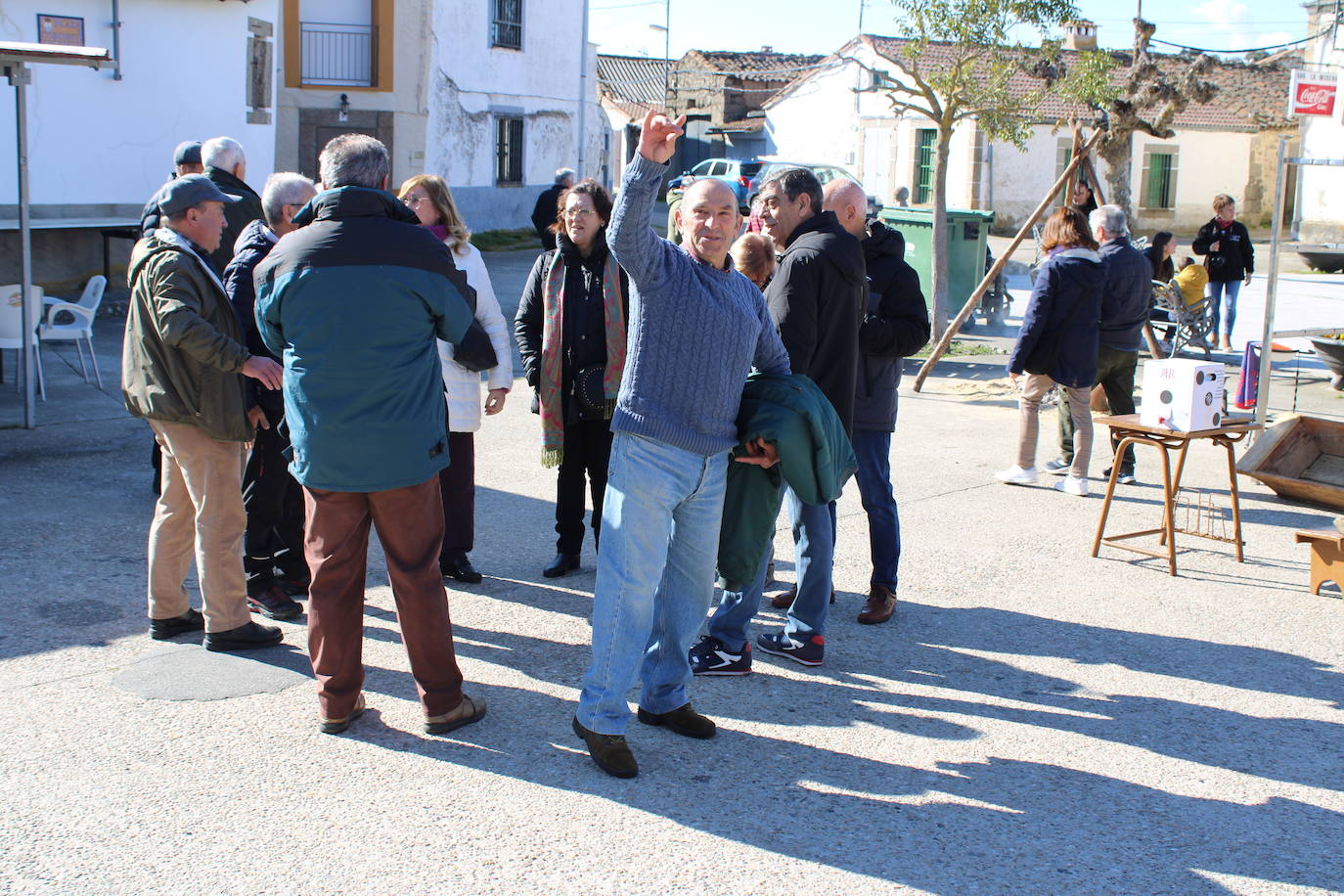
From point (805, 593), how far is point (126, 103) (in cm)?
1311

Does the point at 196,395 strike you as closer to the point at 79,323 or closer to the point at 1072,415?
the point at 1072,415

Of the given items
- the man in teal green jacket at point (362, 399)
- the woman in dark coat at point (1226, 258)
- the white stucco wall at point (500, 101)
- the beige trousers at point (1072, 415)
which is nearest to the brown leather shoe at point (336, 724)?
the man in teal green jacket at point (362, 399)

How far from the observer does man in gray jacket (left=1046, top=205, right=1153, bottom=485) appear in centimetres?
783

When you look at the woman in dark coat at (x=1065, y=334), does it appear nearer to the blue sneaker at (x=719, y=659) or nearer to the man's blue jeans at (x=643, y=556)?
the blue sneaker at (x=719, y=659)

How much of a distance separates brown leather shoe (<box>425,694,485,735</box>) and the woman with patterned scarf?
168 cm

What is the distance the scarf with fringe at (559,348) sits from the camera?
5586 millimetres

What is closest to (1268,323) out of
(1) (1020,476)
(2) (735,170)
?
(1) (1020,476)

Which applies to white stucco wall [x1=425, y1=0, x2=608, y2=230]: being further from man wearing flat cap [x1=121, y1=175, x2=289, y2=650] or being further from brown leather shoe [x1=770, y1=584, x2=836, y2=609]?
man wearing flat cap [x1=121, y1=175, x2=289, y2=650]

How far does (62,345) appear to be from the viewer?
11.8 m

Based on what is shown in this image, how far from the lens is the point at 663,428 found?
3.76 metres

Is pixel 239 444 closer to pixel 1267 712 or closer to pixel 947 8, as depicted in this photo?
pixel 1267 712

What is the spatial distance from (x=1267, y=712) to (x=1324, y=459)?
4.13 m

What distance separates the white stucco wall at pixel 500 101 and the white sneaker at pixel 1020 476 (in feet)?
68.3

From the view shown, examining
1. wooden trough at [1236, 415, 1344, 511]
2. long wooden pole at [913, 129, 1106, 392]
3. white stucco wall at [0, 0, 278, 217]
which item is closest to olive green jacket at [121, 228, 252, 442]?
wooden trough at [1236, 415, 1344, 511]
